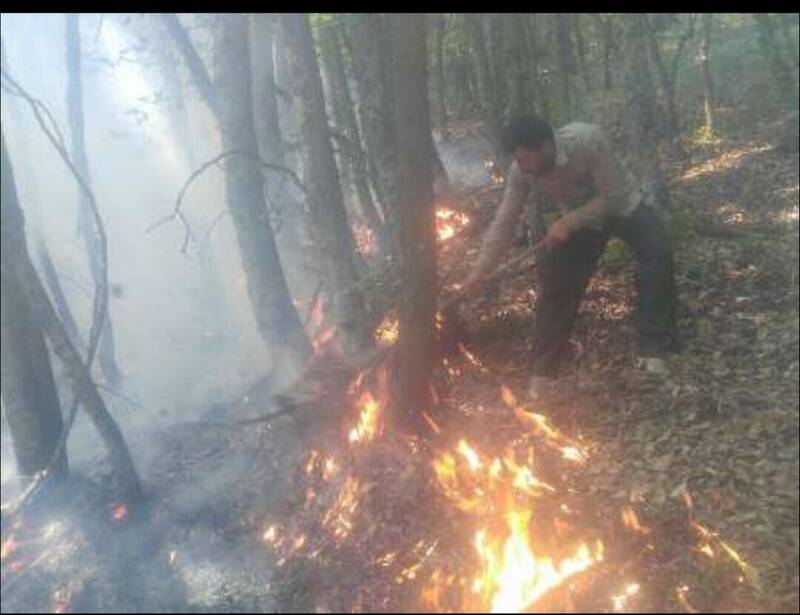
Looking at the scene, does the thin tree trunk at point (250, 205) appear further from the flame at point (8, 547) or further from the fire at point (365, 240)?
the flame at point (8, 547)

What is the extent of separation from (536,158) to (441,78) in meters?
3.24

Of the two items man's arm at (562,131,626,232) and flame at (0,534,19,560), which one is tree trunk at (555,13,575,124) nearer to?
man's arm at (562,131,626,232)

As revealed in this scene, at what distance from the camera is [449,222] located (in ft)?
28.3

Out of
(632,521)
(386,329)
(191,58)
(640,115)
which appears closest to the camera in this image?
(632,521)

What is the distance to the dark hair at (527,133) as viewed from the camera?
18.2ft

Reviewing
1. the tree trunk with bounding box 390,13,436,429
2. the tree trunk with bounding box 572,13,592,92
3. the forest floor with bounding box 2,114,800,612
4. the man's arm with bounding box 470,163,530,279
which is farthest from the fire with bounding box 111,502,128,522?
the tree trunk with bounding box 572,13,592,92

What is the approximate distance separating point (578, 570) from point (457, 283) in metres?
3.41

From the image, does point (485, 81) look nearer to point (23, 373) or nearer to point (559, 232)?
point (559, 232)

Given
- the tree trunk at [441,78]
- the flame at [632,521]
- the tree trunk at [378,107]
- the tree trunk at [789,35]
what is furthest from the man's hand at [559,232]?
the tree trunk at [789,35]

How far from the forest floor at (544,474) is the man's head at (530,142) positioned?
1.62m

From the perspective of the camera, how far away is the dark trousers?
595 centimetres

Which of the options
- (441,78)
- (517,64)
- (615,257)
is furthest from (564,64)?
(615,257)
